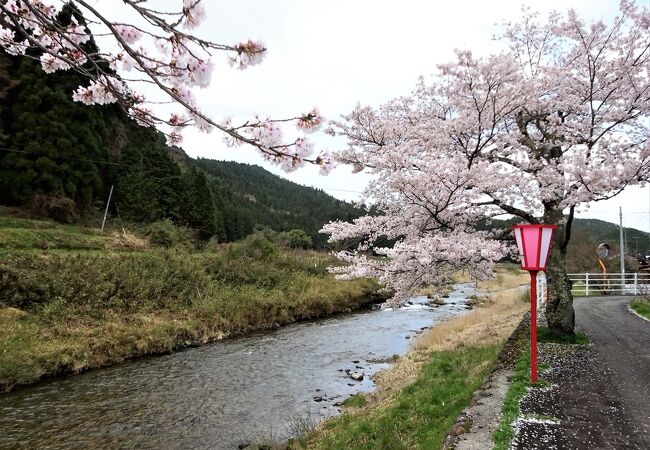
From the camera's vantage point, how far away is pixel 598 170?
800 cm

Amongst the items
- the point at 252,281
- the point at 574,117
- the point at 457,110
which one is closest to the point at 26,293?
the point at 252,281

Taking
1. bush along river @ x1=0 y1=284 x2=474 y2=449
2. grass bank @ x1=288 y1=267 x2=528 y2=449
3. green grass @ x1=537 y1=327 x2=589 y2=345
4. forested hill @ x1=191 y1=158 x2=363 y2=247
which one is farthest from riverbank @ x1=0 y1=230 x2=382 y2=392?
forested hill @ x1=191 y1=158 x2=363 y2=247

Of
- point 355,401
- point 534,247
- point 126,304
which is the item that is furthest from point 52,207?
point 534,247

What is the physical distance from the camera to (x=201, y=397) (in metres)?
9.65

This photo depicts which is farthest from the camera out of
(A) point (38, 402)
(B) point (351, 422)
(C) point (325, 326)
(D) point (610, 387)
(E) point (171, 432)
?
(C) point (325, 326)

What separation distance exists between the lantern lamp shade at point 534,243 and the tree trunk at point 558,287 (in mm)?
3036

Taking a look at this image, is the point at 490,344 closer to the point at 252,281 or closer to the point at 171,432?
the point at 171,432

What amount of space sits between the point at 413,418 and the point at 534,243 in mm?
3370

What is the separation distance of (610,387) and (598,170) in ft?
13.1

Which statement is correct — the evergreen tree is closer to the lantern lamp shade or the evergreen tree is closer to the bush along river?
the bush along river

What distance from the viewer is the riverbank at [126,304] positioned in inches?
456

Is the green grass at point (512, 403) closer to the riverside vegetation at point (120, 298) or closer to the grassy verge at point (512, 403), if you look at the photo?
the grassy verge at point (512, 403)

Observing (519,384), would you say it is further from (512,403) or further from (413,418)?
(413,418)

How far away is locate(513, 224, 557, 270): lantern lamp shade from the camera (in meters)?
6.66
